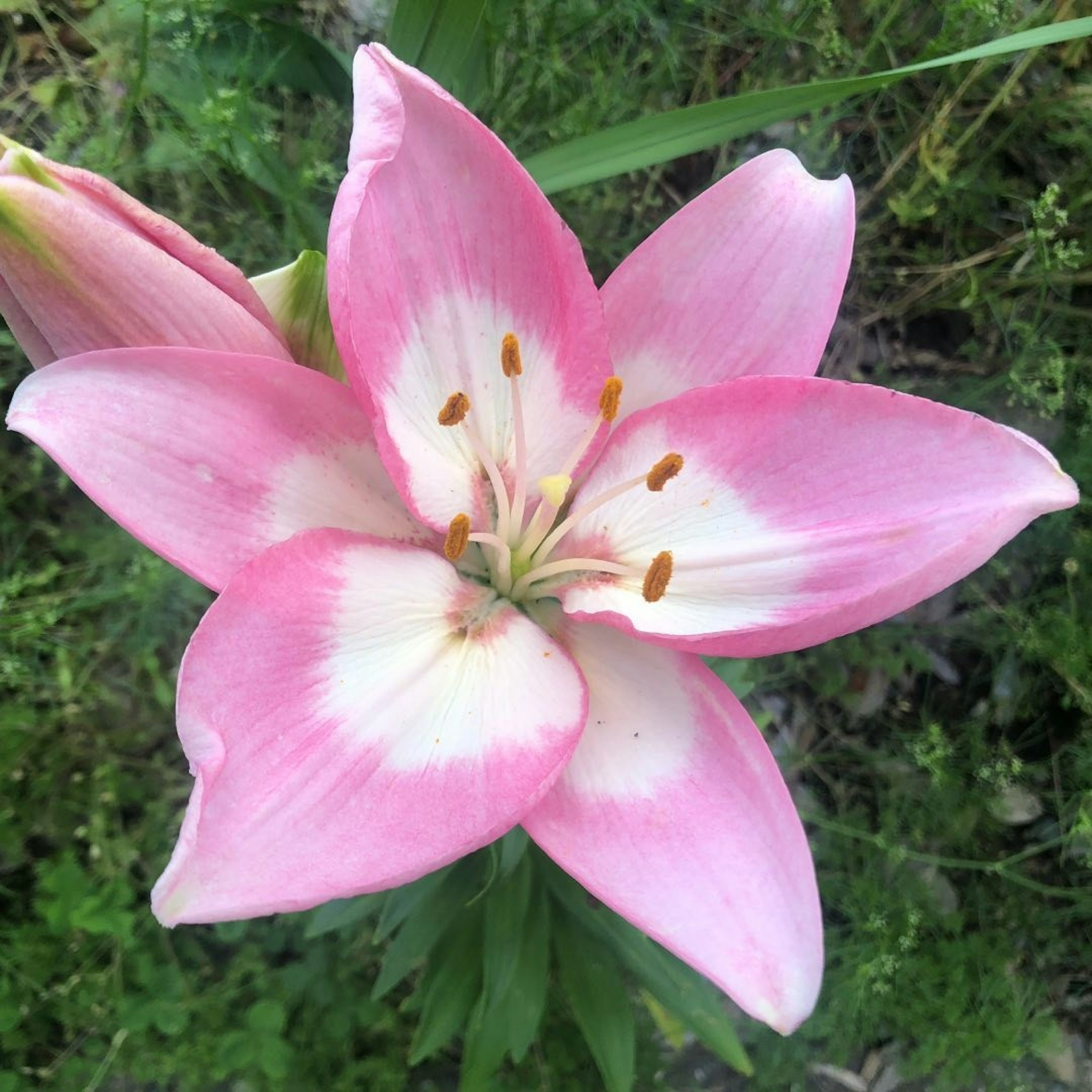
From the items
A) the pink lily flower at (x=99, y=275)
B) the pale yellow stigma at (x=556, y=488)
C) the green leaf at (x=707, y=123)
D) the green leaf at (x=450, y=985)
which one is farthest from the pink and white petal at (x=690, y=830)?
the green leaf at (x=450, y=985)

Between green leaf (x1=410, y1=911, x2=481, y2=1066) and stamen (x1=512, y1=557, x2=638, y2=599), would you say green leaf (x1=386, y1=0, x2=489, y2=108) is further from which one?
green leaf (x1=410, y1=911, x2=481, y2=1066)

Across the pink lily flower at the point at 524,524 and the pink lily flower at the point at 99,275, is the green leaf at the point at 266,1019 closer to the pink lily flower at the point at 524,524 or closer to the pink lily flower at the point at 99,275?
the pink lily flower at the point at 524,524

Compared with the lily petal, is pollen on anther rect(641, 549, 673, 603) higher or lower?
lower

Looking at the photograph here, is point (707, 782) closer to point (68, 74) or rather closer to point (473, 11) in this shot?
point (473, 11)

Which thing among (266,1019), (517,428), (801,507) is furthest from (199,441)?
(266,1019)

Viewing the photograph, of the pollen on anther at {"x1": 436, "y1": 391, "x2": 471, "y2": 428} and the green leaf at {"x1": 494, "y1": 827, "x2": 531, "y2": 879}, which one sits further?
the green leaf at {"x1": 494, "y1": 827, "x2": 531, "y2": 879}

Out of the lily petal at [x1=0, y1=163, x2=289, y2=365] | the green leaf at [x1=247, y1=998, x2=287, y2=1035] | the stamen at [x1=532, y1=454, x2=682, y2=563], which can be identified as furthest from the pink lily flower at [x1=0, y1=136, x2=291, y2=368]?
the green leaf at [x1=247, y1=998, x2=287, y2=1035]

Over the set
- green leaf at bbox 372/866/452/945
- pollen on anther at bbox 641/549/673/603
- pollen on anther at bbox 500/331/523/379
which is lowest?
green leaf at bbox 372/866/452/945
